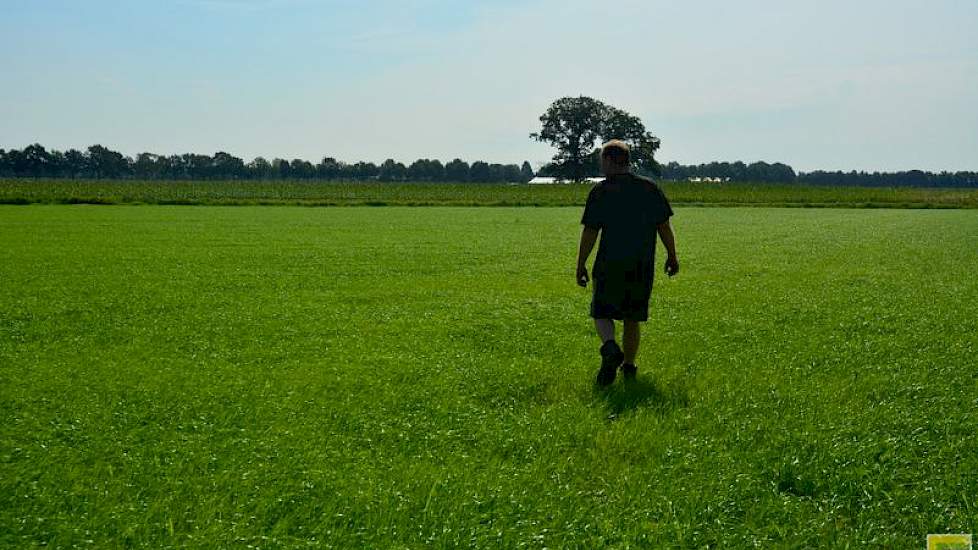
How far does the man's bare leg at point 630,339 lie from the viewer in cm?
648

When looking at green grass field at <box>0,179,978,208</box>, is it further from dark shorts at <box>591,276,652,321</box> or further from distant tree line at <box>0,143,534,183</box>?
distant tree line at <box>0,143,534,183</box>

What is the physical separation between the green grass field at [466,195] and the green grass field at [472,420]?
47586 millimetres

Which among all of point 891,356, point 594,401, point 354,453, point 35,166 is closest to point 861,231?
point 891,356

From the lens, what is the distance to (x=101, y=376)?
20.6ft

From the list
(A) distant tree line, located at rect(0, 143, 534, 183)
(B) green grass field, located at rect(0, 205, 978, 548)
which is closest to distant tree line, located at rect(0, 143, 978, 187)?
(A) distant tree line, located at rect(0, 143, 534, 183)

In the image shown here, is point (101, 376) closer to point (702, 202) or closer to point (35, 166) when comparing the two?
point (702, 202)

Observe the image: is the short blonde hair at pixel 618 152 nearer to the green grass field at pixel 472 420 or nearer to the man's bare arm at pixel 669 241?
the man's bare arm at pixel 669 241

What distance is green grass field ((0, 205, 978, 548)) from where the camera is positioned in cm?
369

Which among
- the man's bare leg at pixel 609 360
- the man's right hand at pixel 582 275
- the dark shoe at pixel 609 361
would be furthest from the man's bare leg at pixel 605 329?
the man's right hand at pixel 582 275

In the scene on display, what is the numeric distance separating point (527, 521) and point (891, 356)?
5344mm

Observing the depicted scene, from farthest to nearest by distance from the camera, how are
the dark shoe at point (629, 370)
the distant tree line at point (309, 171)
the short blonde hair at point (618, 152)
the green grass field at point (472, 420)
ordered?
the distant tree line at point (309, 171) < the dark shoe at point (629, 370) < the short blonde hair at point (618, 152) < the green grass field at point (472, 420)

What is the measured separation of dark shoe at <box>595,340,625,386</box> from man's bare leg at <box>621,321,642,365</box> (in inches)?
17.9

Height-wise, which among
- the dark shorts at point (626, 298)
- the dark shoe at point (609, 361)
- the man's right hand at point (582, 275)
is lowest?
the dark shoe at point (609, 361)

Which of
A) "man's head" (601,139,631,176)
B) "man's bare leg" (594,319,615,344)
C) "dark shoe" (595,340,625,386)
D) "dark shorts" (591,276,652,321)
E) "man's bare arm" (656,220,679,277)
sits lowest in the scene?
"dark shoe" (595,340,625,386)
